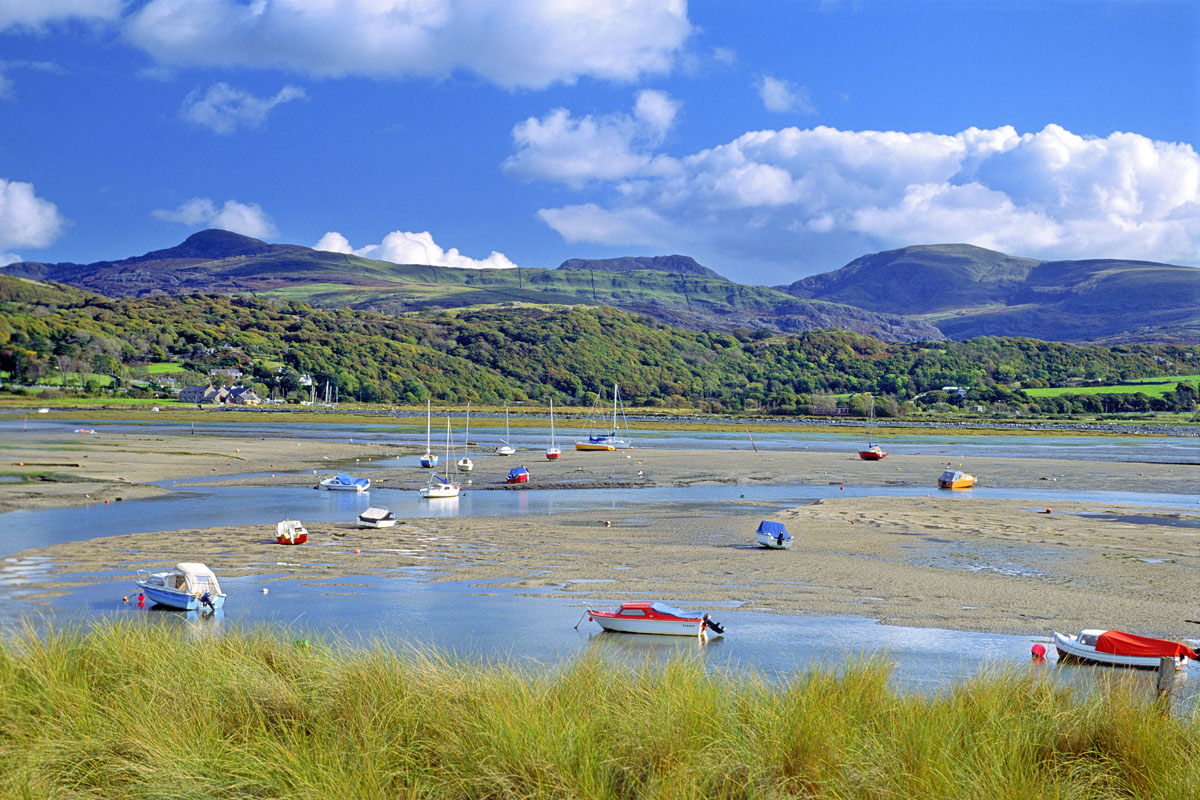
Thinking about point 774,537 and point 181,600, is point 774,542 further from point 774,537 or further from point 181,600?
point 181,600

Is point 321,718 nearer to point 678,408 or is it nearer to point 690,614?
point 690,614

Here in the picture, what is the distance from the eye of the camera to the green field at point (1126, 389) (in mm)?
170750

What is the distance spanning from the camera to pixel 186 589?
784 inches

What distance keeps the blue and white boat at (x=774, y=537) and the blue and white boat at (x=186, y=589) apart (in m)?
15.3

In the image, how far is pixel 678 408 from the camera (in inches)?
7101

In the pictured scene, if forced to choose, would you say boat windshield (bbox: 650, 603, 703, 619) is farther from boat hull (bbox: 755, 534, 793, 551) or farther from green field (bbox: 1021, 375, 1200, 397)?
green field (bbox: 1021, 375, 1200, 397)

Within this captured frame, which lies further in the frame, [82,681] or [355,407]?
[355,407]

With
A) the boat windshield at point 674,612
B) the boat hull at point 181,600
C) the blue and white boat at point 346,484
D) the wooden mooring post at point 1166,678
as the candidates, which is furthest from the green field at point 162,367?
the wooden mooring post at point 1166,678

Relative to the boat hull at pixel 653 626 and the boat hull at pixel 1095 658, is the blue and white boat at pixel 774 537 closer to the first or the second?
Answer: the boat hull at pixel 653 626

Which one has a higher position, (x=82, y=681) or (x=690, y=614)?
(x=82, y=681)

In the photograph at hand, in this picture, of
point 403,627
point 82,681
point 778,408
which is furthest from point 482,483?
point 778,408

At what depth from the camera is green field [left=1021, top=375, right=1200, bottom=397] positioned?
17075cm

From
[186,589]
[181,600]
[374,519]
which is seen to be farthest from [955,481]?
[181,600]

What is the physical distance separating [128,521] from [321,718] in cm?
2720
